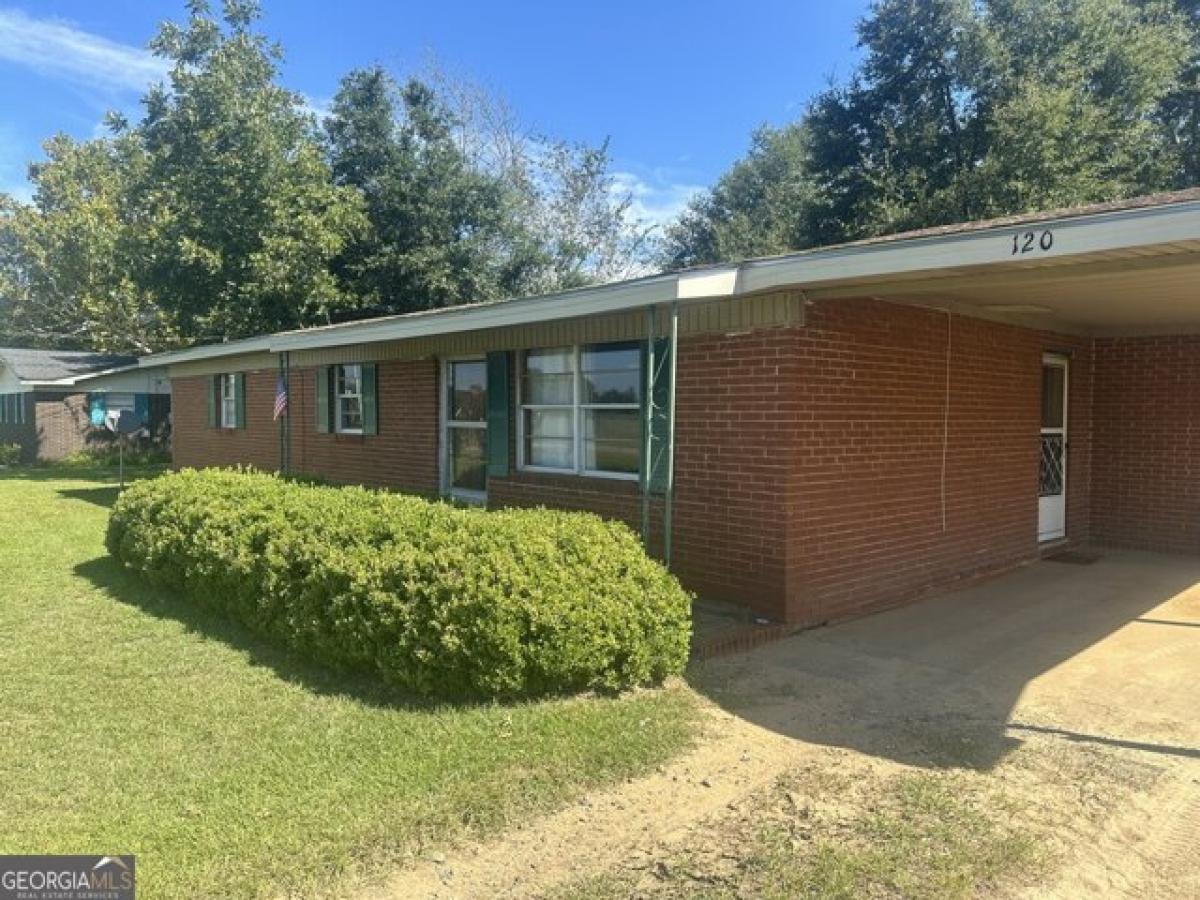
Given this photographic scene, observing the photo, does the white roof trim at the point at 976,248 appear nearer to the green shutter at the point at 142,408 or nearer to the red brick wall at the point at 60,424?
the green shutter at the point at 142,408

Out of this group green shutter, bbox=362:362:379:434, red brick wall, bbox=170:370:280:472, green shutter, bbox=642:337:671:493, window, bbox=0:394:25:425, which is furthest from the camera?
window, bbox=0:394:25:425

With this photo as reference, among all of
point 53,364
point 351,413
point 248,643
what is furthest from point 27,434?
point 248,643

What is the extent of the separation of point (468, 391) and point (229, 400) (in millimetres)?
7679

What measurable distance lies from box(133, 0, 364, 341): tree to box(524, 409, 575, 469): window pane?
1282cm

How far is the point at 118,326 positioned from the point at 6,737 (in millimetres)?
30096

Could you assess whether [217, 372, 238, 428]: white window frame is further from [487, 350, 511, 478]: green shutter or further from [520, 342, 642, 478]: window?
[520, 342, 642, 478]: window

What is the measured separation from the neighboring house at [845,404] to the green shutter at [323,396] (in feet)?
2.71

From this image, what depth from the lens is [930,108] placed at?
69.5ft

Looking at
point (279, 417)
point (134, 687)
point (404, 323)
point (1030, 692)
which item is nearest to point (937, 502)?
point (1030, 692)

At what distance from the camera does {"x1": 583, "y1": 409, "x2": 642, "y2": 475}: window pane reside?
7.71 meters

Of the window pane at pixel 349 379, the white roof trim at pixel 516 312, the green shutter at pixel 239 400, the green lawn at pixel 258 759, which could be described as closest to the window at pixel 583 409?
the white roof trim at pixel 516 312

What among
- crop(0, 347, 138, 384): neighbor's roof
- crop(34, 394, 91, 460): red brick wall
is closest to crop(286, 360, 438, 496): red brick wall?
crop(0, 347, 138, 384): neighbor's roof

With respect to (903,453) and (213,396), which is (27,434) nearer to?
(213,396)

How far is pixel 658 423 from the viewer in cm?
691
